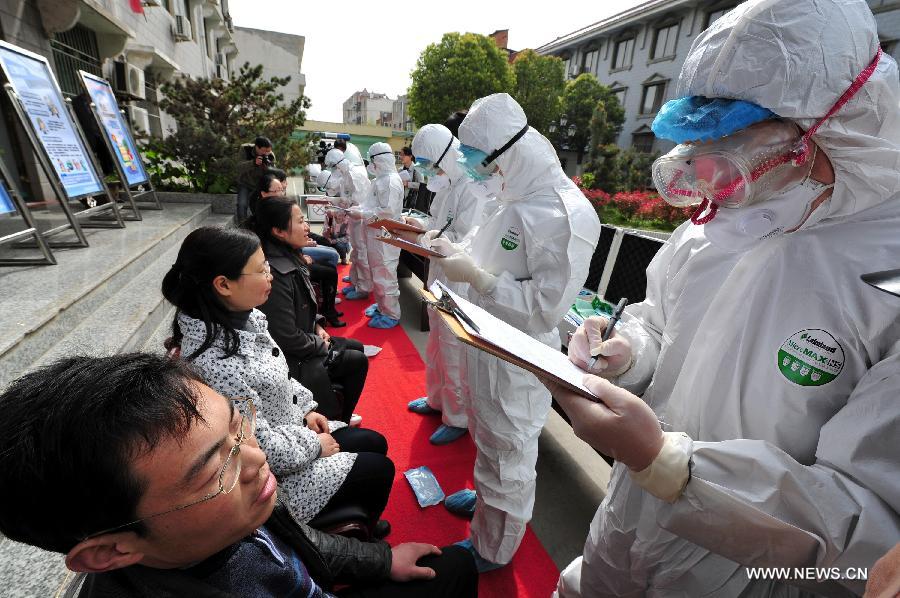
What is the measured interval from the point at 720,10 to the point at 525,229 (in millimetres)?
23130

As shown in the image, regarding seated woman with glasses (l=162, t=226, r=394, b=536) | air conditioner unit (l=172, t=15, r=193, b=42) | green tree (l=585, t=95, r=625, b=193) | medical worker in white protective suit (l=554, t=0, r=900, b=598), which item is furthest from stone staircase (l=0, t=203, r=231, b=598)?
green tree (l=585, t=95, r=625, b=193)

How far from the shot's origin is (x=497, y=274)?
2.15 metres

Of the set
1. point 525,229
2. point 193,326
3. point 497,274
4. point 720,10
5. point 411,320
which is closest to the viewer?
point 193,326

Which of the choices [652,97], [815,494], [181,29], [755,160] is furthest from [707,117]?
[652,97]

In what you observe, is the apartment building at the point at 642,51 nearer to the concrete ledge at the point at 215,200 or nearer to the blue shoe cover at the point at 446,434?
the concrete ledge at the point at 215,200

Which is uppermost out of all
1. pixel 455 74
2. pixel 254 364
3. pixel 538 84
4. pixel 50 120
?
pixel 455 74

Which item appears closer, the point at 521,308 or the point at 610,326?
the point at 610,326

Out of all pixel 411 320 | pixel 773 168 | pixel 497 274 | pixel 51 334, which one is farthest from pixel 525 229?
pixel 411 320

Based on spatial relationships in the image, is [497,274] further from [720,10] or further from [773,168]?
[720,10]

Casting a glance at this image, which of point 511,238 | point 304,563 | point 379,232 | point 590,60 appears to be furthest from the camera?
point 590,60

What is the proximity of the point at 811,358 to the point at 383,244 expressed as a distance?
4.54 metres

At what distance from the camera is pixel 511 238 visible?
2061 mm

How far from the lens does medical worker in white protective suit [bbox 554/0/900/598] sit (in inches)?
29.2

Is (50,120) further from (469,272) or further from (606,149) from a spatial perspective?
(606,149)
